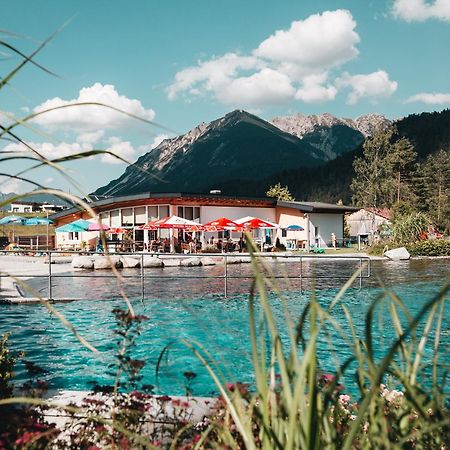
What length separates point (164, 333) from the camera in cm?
809

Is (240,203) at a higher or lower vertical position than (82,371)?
higher

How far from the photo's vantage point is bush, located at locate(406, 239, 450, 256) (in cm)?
2523

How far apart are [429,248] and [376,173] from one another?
60.1 feet

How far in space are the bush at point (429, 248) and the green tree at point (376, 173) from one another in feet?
56.4

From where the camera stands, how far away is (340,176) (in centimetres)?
8769

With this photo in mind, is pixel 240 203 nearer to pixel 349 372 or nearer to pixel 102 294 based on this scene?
pixel 102 294

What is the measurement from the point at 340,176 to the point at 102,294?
7972cm

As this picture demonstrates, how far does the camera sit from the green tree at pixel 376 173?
42.7 metres

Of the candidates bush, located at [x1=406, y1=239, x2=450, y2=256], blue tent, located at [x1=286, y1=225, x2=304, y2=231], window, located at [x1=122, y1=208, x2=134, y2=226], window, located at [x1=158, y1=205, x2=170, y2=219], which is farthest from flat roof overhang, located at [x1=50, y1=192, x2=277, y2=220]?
bush, located at [x1=406, y1=239, x2=450, y2=256]

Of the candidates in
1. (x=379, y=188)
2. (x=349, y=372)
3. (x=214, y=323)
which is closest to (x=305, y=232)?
(x=379, y=188)

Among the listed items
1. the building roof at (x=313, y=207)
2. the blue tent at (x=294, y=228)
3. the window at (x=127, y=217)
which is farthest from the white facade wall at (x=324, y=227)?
the window at (x=127, y=217)

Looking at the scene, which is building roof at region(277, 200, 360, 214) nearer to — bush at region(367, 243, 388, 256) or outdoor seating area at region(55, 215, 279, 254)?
outdoor seating area at region(55, 215, 279, 254)

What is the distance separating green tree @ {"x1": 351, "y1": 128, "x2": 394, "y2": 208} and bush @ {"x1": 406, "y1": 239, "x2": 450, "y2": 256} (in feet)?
56.4

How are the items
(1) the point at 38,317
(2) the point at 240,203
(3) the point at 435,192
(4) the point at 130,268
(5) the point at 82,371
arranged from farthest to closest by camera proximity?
(3) the point at 435,192 < (2) the point at 240,203 < (4) the point at 130,268 < (1) the point at 38,317 < (5) the point at 82,371
